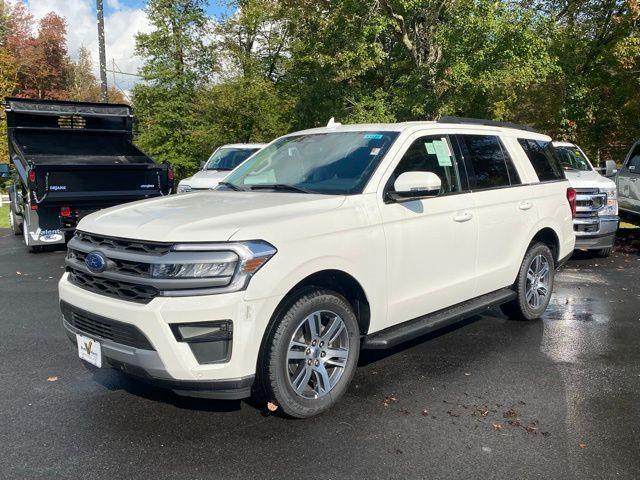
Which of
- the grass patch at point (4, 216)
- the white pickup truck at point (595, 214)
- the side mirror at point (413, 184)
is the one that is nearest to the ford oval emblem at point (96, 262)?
the side mirror at point (413, 184)

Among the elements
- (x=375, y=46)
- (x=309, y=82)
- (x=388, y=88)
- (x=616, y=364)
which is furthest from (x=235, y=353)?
(x=309, y=82)

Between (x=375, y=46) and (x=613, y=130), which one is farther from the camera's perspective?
(x=613, y=130)

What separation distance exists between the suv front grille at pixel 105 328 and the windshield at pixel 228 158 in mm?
9926

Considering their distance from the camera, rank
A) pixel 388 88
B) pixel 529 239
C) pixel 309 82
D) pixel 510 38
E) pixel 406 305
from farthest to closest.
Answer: pixel 309 82 < pixel 388 88 < pixel 510 38 < pixel 529 239 < pixel 406 305

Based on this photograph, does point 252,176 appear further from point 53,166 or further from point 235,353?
point 53,166

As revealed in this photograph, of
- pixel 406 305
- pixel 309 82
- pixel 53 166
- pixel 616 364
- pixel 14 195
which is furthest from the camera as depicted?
pixel 309 82

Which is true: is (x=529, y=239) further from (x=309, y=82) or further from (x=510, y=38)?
(x=309, y=82)

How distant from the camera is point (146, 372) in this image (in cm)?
335

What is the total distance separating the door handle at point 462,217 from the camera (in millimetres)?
4750

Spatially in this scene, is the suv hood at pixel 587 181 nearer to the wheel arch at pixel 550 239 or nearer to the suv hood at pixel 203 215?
the wheel arch at pixel 550 239

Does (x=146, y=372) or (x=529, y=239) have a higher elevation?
(x=529, y=239)

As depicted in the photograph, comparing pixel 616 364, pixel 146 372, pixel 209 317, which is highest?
pixel 209 317

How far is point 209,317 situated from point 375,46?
14.3 m

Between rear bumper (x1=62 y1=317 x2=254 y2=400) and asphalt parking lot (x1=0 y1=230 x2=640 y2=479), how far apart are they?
0.34 meters
